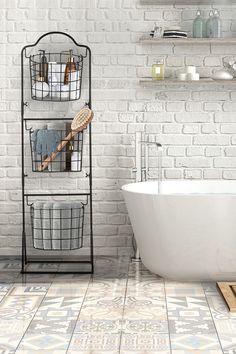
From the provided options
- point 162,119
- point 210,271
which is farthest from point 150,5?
point 210,271

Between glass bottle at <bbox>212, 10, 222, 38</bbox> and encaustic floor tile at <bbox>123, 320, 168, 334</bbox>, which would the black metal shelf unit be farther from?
encaustic floor tile at <bbox>123, 320, 168, 334</bbox>

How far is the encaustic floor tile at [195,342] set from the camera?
3686 mm

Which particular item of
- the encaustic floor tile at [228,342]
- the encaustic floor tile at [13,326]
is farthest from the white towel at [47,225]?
the encaustic floor tile at [228,342]

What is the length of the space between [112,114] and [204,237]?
1553mm

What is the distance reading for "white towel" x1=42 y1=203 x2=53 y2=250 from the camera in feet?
19.0

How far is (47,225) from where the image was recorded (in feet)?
19.0

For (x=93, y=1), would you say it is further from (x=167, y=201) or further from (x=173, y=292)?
(x=173, y=292)

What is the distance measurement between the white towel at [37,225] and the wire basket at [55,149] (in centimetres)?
29

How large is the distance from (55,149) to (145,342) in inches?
91.6

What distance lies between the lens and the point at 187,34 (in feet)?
19.3

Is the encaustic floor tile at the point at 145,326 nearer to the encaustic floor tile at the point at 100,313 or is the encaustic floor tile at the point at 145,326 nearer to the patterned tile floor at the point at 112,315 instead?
the patterned tile floor at the point at 112,315

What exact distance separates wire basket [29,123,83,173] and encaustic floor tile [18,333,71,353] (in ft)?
6.85

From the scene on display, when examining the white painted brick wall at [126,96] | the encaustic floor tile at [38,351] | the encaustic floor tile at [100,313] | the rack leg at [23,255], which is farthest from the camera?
the white painted brick wall at [126,96]

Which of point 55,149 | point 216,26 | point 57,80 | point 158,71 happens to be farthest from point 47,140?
point 216,26
